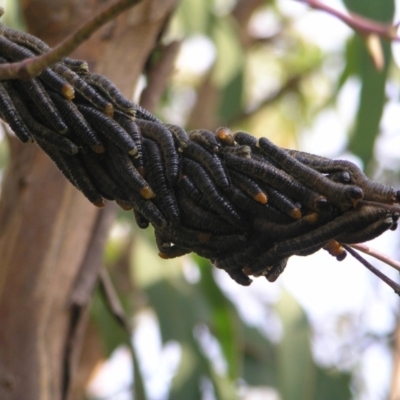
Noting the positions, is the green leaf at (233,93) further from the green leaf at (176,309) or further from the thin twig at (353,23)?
the thin twig at (353,23)

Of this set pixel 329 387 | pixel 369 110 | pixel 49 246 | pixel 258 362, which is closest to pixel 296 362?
pixel 329 387

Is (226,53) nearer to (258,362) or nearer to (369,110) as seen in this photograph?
(369,110)

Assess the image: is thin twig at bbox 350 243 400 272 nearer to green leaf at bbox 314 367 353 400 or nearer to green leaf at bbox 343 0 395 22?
green leaf at bbox 343 0 395 22

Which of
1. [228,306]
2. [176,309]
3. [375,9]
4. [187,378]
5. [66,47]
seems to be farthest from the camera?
[228,306]

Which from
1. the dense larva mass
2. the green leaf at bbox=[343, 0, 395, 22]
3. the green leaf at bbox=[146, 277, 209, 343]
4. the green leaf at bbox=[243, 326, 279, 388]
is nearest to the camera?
the dense larva mass

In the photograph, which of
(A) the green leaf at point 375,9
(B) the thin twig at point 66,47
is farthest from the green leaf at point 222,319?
(B) the thin twig at point 66,47

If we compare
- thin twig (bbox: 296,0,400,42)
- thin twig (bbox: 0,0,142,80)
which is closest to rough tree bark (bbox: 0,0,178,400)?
thin twig (bbox: 296,0,400,42)

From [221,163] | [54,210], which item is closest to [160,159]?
[221,163]
